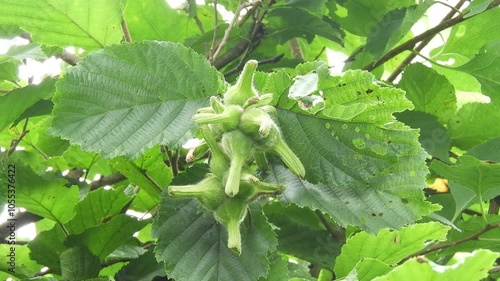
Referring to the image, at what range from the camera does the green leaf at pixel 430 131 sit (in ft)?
4.84

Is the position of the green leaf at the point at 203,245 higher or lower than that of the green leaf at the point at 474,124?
higher

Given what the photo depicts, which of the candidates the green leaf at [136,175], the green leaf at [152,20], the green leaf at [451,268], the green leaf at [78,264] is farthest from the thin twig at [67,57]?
the green leaf at [451,268]

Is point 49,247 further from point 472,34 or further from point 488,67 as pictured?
point 472,34

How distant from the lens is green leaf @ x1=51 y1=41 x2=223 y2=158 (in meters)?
0.99

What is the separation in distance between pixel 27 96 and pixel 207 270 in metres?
0.47

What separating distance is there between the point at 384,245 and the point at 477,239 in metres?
0.30

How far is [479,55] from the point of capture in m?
1.41

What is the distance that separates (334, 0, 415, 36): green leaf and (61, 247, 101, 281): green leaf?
0.82 metres

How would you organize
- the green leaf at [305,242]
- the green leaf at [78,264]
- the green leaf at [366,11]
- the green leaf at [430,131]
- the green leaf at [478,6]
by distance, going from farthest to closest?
the green leaf at [366,11], the green leaf at [430,131], the green leaf at [305,242], the green leaf at [478,6], the green leaf at [78,264]

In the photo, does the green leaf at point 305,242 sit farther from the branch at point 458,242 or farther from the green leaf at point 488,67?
the green leaf at point 488,67

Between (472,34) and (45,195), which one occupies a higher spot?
(45,195)

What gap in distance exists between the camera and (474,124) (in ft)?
5.16

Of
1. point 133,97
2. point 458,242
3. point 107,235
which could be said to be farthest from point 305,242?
point 133,97

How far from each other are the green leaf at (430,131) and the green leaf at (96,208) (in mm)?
625
